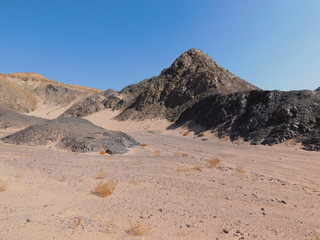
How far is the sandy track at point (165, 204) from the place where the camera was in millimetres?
4242

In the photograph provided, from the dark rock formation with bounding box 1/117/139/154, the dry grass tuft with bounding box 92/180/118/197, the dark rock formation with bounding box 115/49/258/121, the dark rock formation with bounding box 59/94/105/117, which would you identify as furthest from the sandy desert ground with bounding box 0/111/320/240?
the dark rock formation with bounding box 59/94/105/117

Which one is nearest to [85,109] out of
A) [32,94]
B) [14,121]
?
[14,121]

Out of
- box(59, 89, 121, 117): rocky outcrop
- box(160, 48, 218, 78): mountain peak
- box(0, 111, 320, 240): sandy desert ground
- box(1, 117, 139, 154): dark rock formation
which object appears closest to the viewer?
box(0, 111, 320, 240): sandy desert ground

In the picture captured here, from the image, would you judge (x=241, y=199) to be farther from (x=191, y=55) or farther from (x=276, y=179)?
(x=191, y=55)

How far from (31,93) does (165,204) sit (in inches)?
4121

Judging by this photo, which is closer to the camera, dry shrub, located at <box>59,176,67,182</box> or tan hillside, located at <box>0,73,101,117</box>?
dry shrub, located at <box>59,176,67,182</box>

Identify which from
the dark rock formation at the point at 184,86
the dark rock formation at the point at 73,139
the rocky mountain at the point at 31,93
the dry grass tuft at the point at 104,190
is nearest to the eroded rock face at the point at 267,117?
the dark rock formation at the point at 184,86

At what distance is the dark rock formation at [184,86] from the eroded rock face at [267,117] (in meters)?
10.4

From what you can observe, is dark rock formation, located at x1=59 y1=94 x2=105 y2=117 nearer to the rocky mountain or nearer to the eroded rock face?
the rocky mountain

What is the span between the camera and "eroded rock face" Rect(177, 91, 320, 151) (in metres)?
18.1

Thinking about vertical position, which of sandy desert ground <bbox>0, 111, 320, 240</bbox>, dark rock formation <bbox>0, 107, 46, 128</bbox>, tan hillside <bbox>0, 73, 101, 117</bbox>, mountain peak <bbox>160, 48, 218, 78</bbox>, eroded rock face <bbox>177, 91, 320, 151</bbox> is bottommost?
sandy desert ground <bbox>0, 111, 320, 240</bbox>

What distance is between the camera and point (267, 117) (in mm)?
22438

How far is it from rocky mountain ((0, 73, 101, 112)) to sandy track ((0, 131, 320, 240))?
263ft

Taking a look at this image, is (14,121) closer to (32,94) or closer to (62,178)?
(62,178)
